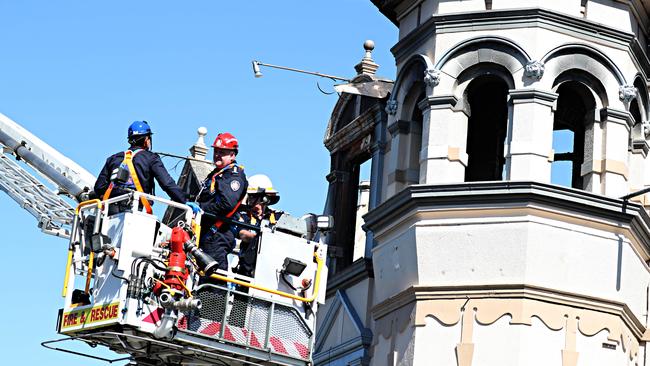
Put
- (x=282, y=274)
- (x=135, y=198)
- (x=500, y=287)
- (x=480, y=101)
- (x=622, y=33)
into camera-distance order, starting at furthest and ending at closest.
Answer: (x=480, y=101) → (x=622, y=33) → (x=500, y=287) → (x=282, y=274) → (x=135, y=198)

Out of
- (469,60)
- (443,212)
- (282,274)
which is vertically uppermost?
(469,60)

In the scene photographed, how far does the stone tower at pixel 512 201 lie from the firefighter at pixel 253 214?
4.05 metres

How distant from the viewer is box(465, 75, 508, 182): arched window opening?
28.4 m

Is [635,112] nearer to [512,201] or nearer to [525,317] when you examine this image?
[512,201]

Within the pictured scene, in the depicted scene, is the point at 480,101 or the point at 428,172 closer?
the point at 428,172

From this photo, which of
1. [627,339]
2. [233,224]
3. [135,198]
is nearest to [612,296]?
[627,339]

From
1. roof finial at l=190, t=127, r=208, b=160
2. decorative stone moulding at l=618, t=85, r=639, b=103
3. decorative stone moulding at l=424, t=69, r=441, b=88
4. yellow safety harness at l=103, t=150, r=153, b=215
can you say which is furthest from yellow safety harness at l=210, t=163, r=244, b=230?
roof finial at l=190, t=127, r=208, b=160

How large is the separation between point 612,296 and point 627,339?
0.78 metres

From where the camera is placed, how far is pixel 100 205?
67.2ft

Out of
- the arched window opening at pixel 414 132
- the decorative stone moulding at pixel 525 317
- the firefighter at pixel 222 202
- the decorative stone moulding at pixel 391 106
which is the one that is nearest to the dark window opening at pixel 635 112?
the arched window opening at pixel 414 132

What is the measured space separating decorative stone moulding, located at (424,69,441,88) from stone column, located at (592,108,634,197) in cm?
265

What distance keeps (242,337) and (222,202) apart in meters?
1.76

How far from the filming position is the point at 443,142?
25781 millimetres

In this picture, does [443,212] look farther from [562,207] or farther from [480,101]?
[480,101]
